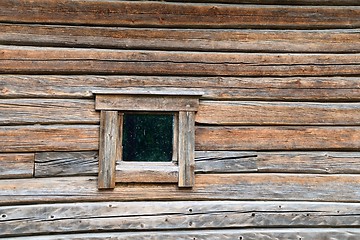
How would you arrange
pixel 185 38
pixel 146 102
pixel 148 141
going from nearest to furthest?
1. pixel 146 102
2. pixel 185 38
3. pixel 148 141

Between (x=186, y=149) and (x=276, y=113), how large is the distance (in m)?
0.79

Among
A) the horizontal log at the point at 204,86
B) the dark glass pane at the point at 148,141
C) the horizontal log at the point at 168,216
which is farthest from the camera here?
the dark glass pane at the point at 148,141

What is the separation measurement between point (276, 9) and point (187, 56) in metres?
0.86

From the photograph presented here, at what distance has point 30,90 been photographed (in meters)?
3.05

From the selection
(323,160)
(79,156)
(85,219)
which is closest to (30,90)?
(79,156)

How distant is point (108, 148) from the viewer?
3.01 metres

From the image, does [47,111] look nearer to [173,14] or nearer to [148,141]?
[173,14]

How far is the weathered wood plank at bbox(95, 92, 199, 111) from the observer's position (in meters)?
3.06

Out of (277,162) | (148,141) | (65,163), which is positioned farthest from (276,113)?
(148,141)

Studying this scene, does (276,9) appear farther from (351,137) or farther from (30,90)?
(30,90)

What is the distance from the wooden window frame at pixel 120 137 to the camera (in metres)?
3.01

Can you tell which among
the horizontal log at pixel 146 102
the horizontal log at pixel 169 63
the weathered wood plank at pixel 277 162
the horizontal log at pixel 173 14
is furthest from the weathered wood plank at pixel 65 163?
the horizontal log at pixel 173 14

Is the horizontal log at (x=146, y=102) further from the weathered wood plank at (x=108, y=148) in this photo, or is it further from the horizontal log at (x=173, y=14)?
the horizontal log at (x=173, y=14)

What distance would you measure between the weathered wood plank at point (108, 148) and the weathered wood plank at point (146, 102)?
0.24ft
